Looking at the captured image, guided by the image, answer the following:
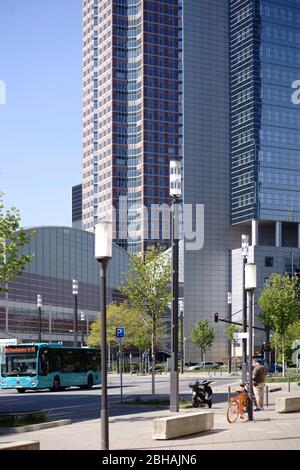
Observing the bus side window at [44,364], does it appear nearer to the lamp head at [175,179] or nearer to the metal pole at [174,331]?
the metal pole at [174,331]

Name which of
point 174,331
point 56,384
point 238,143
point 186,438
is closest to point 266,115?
point 238,143

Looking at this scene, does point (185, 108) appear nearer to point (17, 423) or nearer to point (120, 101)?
point (120, 101)

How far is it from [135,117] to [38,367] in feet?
440

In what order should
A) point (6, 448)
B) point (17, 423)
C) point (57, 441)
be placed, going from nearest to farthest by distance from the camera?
point (6, 448) → point (57, 441) → point (17, 423)

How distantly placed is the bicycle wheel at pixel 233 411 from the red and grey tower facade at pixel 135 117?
151174mm

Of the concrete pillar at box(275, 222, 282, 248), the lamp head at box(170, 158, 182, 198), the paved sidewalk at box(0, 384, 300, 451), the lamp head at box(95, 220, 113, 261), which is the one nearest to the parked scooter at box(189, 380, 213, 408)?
the paved sidewalk at box(0, 384, 300, 451)

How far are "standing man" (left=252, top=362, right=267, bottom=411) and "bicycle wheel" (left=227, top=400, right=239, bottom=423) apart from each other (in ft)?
13.0

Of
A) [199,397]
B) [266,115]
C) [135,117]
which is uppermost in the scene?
[135,117]

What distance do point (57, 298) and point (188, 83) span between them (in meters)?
59.7

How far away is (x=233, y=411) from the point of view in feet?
82.4

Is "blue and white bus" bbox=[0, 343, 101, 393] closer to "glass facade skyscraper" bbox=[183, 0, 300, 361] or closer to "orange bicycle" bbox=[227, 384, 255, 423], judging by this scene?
"orange bicycle" bbox=[227, 384, 255, 423]

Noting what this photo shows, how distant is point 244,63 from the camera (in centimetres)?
16212

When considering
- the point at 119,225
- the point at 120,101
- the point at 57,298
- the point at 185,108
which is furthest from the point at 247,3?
the point at 57,298

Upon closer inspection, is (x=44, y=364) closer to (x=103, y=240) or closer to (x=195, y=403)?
(x=195, y=403)
